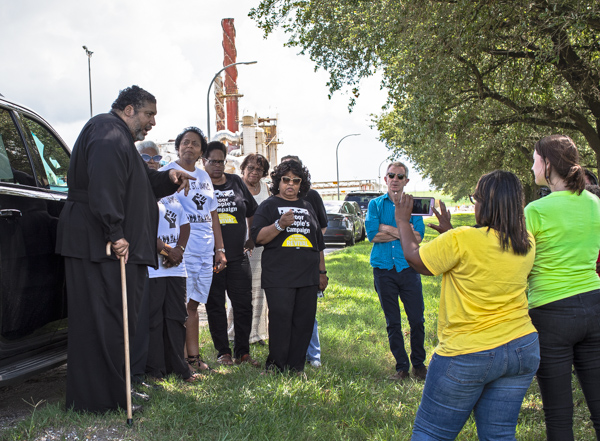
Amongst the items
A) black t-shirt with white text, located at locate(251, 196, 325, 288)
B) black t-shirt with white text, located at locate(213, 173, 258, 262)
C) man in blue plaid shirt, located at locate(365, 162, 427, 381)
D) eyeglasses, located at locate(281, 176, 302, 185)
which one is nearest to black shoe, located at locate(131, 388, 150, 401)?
black t-shirt with white text, located at locate(251, 196, 325, 288)

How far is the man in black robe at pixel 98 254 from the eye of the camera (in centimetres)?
371

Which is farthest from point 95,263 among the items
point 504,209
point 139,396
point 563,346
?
point 563,346

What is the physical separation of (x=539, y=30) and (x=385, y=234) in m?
5.44

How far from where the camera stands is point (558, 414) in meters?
3.15

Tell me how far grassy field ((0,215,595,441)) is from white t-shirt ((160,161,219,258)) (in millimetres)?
1061

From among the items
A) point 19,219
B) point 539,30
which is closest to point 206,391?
point 19,219

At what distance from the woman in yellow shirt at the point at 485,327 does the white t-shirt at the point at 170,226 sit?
2510mm

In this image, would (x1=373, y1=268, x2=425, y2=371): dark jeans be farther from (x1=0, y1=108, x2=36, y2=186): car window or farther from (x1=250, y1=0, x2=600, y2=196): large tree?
(x1=250, y1=0, x2=600, y2=196): large tree

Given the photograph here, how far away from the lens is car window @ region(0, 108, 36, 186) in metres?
3.89

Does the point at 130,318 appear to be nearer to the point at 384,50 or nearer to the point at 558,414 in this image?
the point at 558,414

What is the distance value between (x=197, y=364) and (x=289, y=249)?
1288 mm

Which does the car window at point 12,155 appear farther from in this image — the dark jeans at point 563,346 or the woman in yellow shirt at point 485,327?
the dark jeans at point 563,346

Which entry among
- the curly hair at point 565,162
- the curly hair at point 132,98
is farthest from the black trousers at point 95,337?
the curly hair at point 565,162

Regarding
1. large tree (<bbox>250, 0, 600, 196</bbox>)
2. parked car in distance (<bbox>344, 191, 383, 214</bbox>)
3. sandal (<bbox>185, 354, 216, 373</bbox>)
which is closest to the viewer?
sandal (<bbox>185, 354, 216, 373</bbox>)
